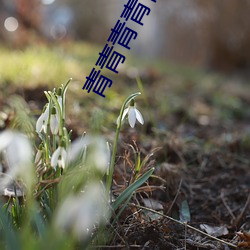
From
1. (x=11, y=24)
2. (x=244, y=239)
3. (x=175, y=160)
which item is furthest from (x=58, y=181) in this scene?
(x=11, y=24)

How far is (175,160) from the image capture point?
2.51 meters

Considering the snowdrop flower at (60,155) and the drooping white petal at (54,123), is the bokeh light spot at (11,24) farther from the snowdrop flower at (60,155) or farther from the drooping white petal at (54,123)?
the snowdrop flower at (60,155)

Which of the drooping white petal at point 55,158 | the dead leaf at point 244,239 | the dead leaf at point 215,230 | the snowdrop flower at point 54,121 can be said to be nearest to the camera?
the drooping white petal at point 55,158

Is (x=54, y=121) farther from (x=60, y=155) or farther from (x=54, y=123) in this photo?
(x=60, y=155)

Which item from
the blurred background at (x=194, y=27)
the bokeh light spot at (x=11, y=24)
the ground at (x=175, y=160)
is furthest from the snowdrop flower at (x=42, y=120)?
the blurred background at (x=194, y=27)

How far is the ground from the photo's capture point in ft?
4.95

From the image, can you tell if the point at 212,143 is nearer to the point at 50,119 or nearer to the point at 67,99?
the point at 67,99

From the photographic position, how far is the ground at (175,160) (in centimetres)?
151

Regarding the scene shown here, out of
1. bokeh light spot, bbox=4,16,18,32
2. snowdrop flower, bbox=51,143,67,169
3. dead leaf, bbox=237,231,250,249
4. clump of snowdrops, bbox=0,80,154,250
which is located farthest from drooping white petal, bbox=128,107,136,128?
bokeh light spot, bbox=4,16,18,32

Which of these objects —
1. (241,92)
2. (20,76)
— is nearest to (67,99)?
(20,76)

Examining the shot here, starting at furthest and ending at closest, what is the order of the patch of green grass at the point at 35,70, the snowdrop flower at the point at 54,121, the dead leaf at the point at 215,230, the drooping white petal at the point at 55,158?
→ the patch of green grass at the point at 35,70 → the dead leaf at the point at 215,230 → the snowdrop flower at the point at 54,121 → the drooping white petal at the point at 55,158

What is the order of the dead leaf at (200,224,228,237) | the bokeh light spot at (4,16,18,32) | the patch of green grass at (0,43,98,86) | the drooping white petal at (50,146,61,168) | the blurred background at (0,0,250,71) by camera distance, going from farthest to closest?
the blurred background at (0,0,250,71), the bokeh light spot at (4,16,18,32), the patch of green grass at (0,43,98,86), the dead leaf at (200,224,228,237), the drooping white petal at (50,146,61,168)

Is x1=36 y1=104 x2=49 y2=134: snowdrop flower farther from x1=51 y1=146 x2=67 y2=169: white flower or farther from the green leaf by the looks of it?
the green leaf

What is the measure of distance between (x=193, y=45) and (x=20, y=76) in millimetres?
7362
